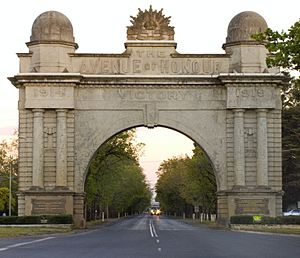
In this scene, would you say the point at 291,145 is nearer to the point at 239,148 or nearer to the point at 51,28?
the point at 239,148

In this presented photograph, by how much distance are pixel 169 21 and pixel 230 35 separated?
4.43 m

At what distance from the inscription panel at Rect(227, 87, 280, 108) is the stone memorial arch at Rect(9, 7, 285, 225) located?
0.07 meters

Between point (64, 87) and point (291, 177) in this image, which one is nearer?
point (64, 87)

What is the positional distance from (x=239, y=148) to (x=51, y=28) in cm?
1517

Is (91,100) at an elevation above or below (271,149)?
above

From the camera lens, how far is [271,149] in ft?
171

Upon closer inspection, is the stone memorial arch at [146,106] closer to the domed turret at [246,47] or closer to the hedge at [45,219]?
the domed turret at [246,47]

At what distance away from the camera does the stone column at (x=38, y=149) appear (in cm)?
5112

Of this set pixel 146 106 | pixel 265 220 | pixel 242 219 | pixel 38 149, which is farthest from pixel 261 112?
pixel 38 149

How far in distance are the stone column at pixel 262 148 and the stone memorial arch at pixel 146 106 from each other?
2.7 inches

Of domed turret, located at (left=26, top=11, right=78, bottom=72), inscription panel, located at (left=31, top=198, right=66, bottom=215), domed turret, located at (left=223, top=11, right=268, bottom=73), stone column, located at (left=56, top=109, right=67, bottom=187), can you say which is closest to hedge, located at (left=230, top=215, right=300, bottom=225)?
domed turret, located at (left=223, top=11, right=268, bottom=73)

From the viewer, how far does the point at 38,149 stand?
51219 millimetres

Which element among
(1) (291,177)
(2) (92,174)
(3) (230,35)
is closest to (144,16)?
(3) (230,35)

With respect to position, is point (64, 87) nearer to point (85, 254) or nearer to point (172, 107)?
point (172, 107)
